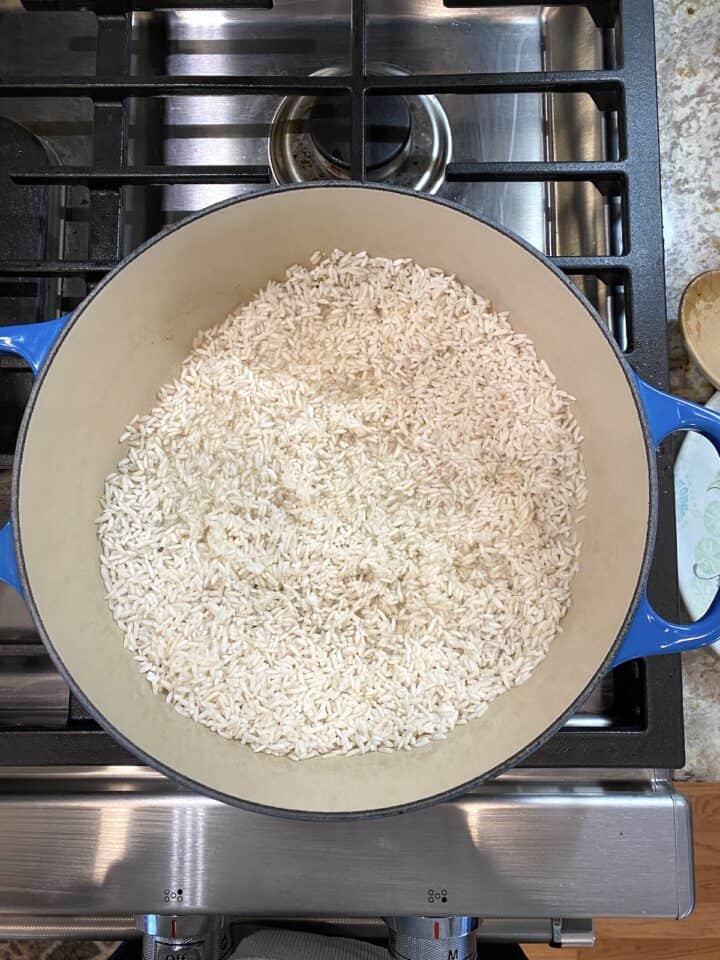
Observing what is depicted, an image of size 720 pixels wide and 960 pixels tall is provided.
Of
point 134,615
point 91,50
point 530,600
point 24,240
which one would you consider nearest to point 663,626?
point 530,600

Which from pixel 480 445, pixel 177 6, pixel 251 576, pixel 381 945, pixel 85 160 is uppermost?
pixel 177 6

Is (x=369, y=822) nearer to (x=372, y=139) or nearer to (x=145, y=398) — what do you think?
(x=145, y=398)

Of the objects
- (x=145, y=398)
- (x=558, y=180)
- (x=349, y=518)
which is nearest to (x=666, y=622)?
(x=349, y=518)

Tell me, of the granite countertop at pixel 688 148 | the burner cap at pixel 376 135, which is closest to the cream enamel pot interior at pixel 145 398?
the burner cap at pixel 376 135

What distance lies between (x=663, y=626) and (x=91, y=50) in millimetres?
1021

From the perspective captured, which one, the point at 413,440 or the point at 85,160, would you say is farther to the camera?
the point at 85,160

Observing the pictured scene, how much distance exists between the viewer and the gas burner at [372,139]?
92 cm

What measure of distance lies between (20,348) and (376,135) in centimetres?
49

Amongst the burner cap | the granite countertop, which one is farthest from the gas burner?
the granite countertop

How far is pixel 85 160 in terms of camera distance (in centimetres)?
102

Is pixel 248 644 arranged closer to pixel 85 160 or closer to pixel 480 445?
pixel 480 445

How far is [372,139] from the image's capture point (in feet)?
3.04

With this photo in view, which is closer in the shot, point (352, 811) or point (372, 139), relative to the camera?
point (352, 811)

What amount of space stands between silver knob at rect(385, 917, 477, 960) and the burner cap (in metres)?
0.89
